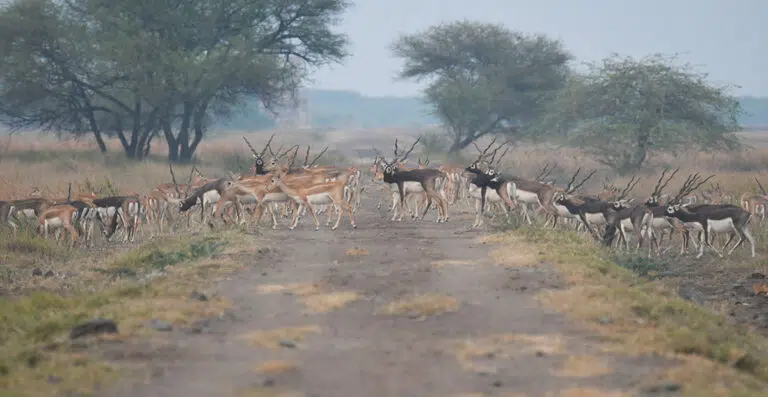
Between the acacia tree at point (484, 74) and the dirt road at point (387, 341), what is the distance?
45.5 meters

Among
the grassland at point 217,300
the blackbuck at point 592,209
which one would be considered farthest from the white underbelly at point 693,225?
the blackbuck at point 592,209

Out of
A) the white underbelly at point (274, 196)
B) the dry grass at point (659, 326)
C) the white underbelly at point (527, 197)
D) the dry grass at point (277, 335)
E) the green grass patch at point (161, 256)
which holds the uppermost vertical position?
the white underbelly at point (527, 197)

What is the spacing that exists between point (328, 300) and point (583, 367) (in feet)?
12.9

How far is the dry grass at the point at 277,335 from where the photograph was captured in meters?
9.56

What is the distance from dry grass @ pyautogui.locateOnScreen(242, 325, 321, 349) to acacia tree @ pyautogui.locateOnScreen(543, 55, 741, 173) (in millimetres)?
32930

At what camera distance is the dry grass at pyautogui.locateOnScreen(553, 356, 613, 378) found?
8414mm

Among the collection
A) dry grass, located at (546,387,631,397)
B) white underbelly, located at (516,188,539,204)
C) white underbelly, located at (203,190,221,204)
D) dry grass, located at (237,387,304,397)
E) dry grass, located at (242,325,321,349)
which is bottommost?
dry grass, located at (242,325,321,349)

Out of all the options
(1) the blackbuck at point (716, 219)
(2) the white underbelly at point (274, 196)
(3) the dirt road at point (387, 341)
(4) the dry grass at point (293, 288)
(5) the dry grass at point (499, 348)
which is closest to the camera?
(3) the dirt road at point (387, 341)

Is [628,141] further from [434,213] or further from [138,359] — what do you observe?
[138,359]

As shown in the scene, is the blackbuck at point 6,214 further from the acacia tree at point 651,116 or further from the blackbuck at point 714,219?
the acacia tree at point 651,116

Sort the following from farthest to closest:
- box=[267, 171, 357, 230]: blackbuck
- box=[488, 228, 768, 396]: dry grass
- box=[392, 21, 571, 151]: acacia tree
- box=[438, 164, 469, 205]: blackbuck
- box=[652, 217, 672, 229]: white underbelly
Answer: box=[392, 21, 571, 151]: acacia tree → box=[438, 164, 469, 205]: blackbuck → box=[267, 171, 357, 230]: blackbuck → box=[652, 217, 672, 229]: white underbelly → box=[488, 228, 768, 396]: dry grass

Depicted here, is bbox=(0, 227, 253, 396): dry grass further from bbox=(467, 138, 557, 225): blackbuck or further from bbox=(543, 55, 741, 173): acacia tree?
bbox=(543, 55, 741, 173): acacia tree

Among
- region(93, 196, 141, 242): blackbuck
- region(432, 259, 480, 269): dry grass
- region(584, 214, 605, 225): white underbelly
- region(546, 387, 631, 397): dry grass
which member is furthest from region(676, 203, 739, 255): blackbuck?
region(546, 387, 631, 397): dry grass

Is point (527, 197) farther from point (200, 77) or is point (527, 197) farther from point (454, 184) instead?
point (200, 77)
